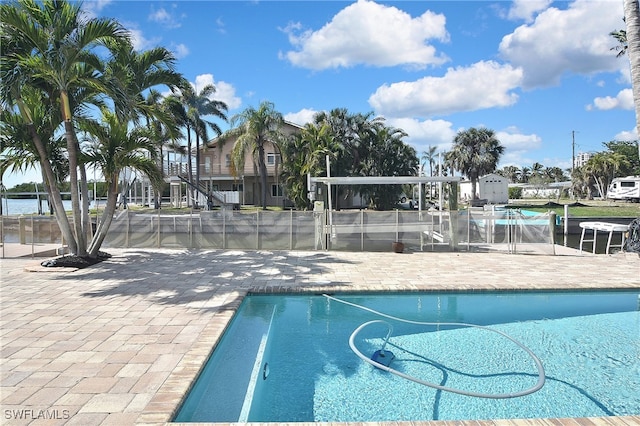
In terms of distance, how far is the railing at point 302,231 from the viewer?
44.6 ft

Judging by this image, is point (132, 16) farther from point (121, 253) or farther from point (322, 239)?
point (322, 239)

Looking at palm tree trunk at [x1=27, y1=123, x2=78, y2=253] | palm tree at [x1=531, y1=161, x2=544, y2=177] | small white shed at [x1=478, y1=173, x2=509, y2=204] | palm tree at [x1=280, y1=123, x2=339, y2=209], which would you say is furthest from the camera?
palm tree at [x1=531, y1=161, x2=544, y2=177]

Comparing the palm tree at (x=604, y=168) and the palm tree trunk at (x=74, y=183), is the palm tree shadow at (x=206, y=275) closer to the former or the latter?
the palm tree trunk at (x=74, y=183)

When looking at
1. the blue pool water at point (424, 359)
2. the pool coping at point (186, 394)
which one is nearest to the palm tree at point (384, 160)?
the blue pool water at point (424, 359)

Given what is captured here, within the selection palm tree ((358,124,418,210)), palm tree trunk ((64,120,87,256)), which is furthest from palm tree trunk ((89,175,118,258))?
palm tree ((358,124,418,210))

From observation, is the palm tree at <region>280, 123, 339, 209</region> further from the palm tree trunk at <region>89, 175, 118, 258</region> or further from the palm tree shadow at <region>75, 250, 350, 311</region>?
the palm tree trunk at <region>89, 175, 118, 258</region>

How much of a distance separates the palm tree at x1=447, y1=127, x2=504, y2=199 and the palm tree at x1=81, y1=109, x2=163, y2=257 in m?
40.2

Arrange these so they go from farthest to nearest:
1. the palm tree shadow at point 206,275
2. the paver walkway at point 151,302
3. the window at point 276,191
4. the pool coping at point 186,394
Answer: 1. the window at point 276,191
2. the palm tree shadow at point 206,275
3. the paver walkway at point 151,302
4. the pool coping at point 186,394

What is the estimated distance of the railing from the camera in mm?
13594

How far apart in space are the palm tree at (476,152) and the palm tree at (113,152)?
4025 cm

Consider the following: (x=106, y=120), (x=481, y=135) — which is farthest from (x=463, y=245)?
(x=481, y=135)

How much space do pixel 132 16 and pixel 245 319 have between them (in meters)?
9.08

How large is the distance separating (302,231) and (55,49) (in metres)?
8.33

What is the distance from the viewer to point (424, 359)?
5758 millimetres
